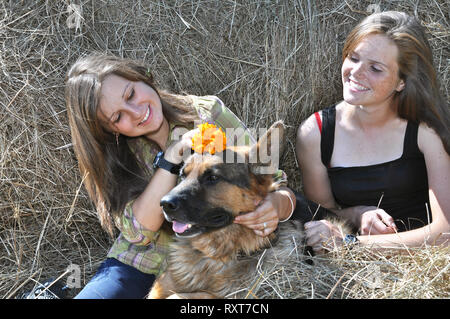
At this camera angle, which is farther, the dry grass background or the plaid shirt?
the dry grass background

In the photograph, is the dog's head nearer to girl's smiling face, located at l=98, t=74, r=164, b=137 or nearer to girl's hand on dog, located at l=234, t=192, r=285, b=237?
girl's hand on dog, located at l=234, t=192, r=285, b=237

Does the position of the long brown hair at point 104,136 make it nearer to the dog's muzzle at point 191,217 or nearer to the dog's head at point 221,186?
the dog's head at point 221,186

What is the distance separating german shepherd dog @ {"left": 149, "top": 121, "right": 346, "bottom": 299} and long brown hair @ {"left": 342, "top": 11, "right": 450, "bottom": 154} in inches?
49.3

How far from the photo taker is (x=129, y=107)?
3467 millimetres

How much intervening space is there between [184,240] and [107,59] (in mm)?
1404

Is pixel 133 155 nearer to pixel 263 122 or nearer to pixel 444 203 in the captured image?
pixel 263 122

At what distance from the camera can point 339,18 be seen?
15.4 ft

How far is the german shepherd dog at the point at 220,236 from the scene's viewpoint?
3193mm

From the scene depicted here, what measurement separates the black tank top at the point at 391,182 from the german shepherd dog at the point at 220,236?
2.58ft

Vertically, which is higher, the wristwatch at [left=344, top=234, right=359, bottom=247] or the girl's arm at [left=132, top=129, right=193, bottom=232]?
the girl's arm at [left=132, top=129, right=193, bottom=232]

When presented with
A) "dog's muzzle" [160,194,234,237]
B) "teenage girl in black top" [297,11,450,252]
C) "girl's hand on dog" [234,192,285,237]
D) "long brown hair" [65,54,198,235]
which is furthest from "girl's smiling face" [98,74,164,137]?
"teenage girl in black top" [297,11,450,252]

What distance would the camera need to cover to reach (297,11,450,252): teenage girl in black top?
147 inches

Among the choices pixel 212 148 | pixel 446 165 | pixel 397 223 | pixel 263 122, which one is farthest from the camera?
pixel 263 122
